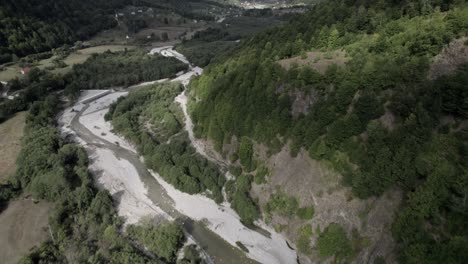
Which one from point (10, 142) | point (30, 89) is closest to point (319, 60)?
point (10, 142)

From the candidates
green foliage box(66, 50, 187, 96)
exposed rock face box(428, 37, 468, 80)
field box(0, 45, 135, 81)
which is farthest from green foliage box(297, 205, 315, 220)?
field box(0, 45, 135, 81)

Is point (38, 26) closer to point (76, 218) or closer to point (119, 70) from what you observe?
point (119, 70)

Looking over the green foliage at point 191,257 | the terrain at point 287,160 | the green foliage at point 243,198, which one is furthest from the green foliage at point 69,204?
the green foliage at point 243,198

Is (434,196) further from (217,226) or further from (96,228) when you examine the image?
(96,228)

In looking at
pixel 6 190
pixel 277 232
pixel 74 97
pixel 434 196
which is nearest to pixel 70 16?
pixel 74 97

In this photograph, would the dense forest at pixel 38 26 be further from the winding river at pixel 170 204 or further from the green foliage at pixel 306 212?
the green foliage at pixel 306 212

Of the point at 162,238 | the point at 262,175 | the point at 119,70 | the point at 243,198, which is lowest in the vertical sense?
the point at 119,70
